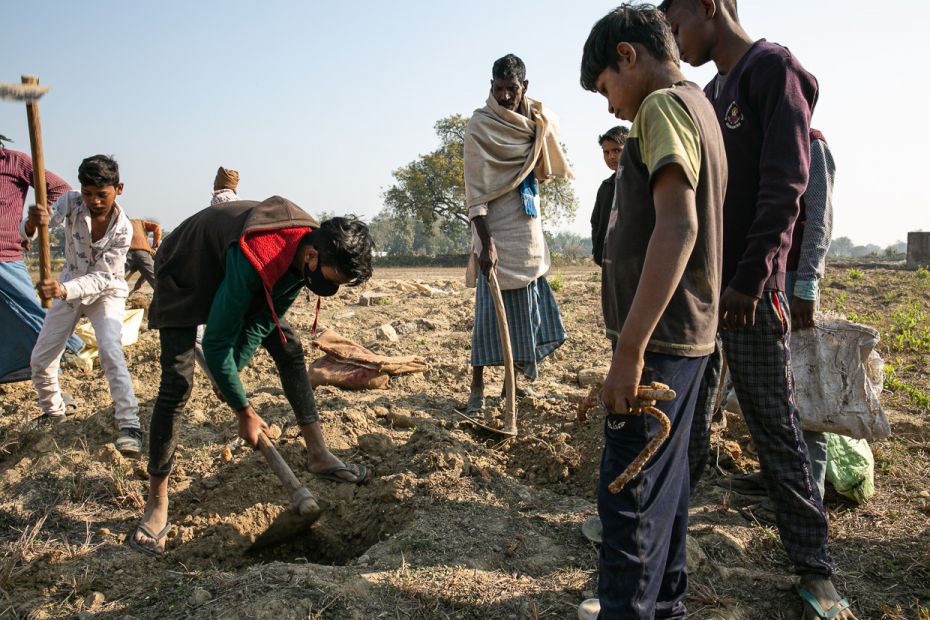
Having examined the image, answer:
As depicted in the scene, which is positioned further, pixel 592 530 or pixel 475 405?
pixel 475 405

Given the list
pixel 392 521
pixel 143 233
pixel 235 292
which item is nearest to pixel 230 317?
pixel 235 292

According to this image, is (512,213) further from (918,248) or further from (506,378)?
(918,248)

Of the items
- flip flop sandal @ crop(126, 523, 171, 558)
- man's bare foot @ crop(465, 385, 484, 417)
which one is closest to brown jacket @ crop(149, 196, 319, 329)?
flip flop sandal @ crop(126, 523, 171, 558)

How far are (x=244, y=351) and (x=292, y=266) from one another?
24.6 inches

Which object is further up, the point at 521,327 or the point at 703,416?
the point at 521,327

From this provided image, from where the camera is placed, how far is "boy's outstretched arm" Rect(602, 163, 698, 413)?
1.53 m

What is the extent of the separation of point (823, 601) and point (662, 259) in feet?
4.54

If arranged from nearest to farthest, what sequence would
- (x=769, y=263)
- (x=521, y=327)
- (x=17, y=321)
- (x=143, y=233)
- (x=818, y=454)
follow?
(x=769, y=263)
(x=818, y=454)
(x=521, y=327)
(x=17, y=321)
(x=143, y=233)

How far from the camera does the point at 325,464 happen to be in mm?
3268

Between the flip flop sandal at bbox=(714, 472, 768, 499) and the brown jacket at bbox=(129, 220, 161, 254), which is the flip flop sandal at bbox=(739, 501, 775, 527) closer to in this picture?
the flip flop sandal at bbox=(714, 472, 768, 499)

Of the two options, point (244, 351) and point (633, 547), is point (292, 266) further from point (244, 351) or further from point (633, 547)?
point (633, 547)

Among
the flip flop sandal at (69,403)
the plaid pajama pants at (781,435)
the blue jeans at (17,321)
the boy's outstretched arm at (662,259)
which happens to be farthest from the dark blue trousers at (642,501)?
the blue jeans at (17,321)

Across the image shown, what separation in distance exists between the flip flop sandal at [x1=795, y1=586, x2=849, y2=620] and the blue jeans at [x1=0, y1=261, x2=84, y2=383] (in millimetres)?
4744

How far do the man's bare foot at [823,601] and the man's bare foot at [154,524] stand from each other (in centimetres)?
253
